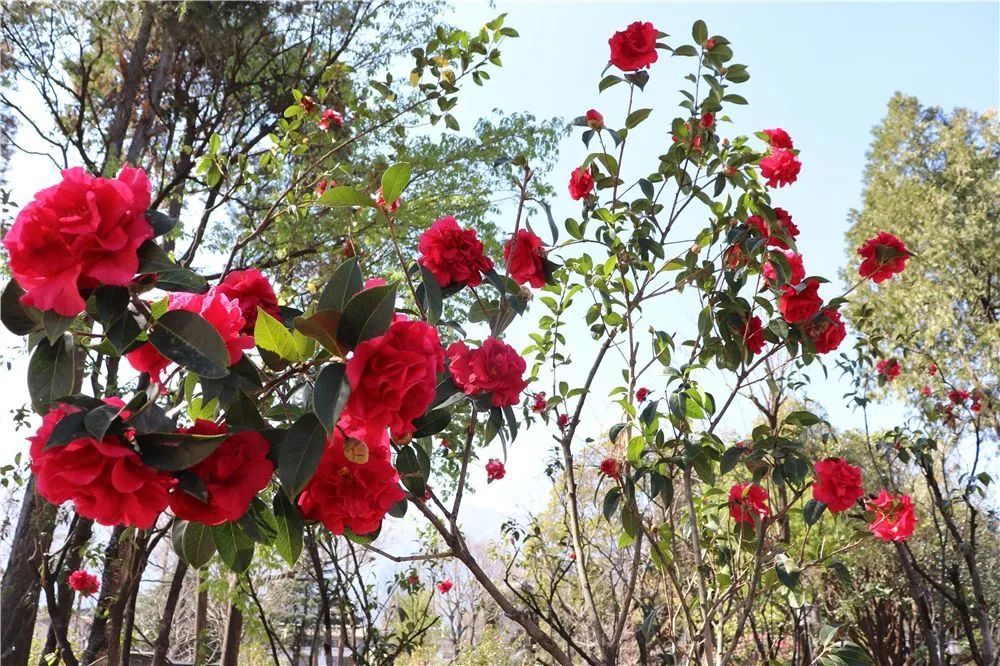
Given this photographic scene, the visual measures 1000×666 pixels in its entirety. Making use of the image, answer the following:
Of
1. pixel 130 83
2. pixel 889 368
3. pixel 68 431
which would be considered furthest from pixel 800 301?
pixel 130 83

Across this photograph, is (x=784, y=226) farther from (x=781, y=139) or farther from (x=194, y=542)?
(x=194, y=542)

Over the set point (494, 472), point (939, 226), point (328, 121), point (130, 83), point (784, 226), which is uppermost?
point (939, 226)

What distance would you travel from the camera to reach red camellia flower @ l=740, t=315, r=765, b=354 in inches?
60.6

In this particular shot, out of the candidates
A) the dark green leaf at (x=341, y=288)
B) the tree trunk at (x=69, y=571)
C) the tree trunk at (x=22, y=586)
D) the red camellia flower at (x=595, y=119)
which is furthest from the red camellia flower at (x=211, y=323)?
the tree trunk at (x=22, y=586)

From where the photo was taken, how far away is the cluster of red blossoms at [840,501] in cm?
155

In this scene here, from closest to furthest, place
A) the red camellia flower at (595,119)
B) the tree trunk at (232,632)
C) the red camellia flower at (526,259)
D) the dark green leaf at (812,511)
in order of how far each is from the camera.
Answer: the red camellia flower at (526,259)
the dark green leaf at (812,511)
the red camellia flower at (595,119)
the tree trunk at (232,632)

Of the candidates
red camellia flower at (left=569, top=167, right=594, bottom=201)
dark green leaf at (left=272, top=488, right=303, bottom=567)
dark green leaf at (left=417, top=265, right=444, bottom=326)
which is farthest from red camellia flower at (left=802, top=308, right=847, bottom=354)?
dark green leaf at (left=272, top=488, right=303, bottom=567)

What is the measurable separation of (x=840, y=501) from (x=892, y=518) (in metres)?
0.25

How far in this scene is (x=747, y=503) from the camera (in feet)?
5.54

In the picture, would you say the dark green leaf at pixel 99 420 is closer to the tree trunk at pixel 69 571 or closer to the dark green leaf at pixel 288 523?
the dark green leaf at pixel 288 523

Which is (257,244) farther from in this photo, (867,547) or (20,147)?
(867,547)

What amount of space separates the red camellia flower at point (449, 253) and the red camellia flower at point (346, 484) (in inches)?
14.7

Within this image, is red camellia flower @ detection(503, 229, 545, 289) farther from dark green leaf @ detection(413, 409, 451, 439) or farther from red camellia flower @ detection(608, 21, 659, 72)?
red camellia flower @ detection(608, 21, 659, 72)

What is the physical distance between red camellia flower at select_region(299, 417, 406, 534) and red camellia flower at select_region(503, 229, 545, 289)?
59 centimetres
